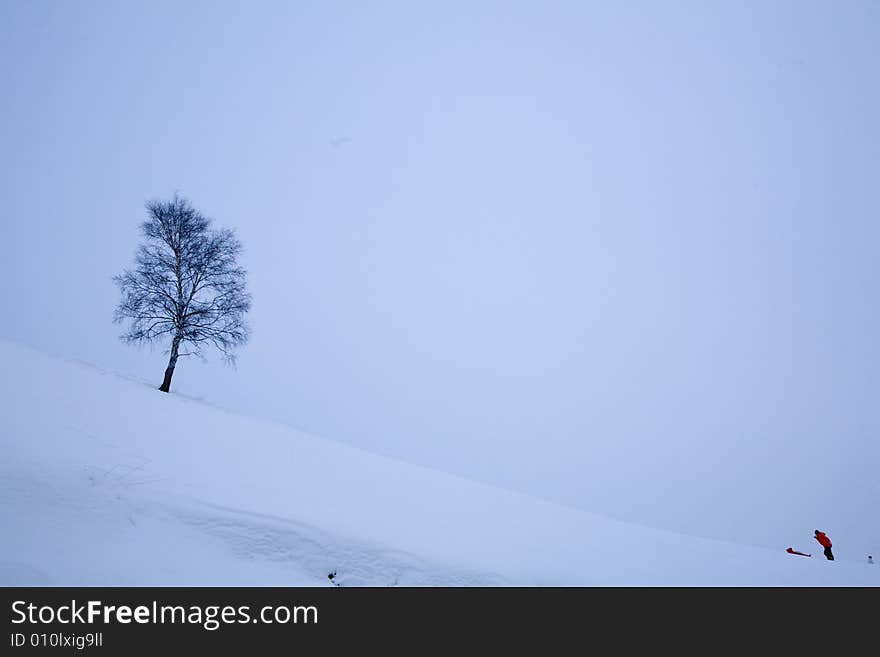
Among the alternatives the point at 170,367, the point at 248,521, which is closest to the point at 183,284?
the point at 170,367

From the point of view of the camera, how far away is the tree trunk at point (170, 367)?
13703mm

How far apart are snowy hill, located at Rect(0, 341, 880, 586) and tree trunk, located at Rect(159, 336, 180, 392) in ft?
12.4

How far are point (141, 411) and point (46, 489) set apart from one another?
4.95 meters

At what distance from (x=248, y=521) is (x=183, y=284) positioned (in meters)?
12.9

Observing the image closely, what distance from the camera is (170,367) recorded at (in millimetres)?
13820

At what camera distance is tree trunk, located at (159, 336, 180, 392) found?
13703 millimetres

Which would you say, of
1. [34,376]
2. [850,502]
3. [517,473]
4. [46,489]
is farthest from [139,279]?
[850,502]

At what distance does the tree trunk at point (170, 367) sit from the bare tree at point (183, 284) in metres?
0.03

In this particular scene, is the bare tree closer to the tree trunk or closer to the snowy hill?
the tree trunk

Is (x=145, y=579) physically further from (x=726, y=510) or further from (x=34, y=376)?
(x=726, y=510)
